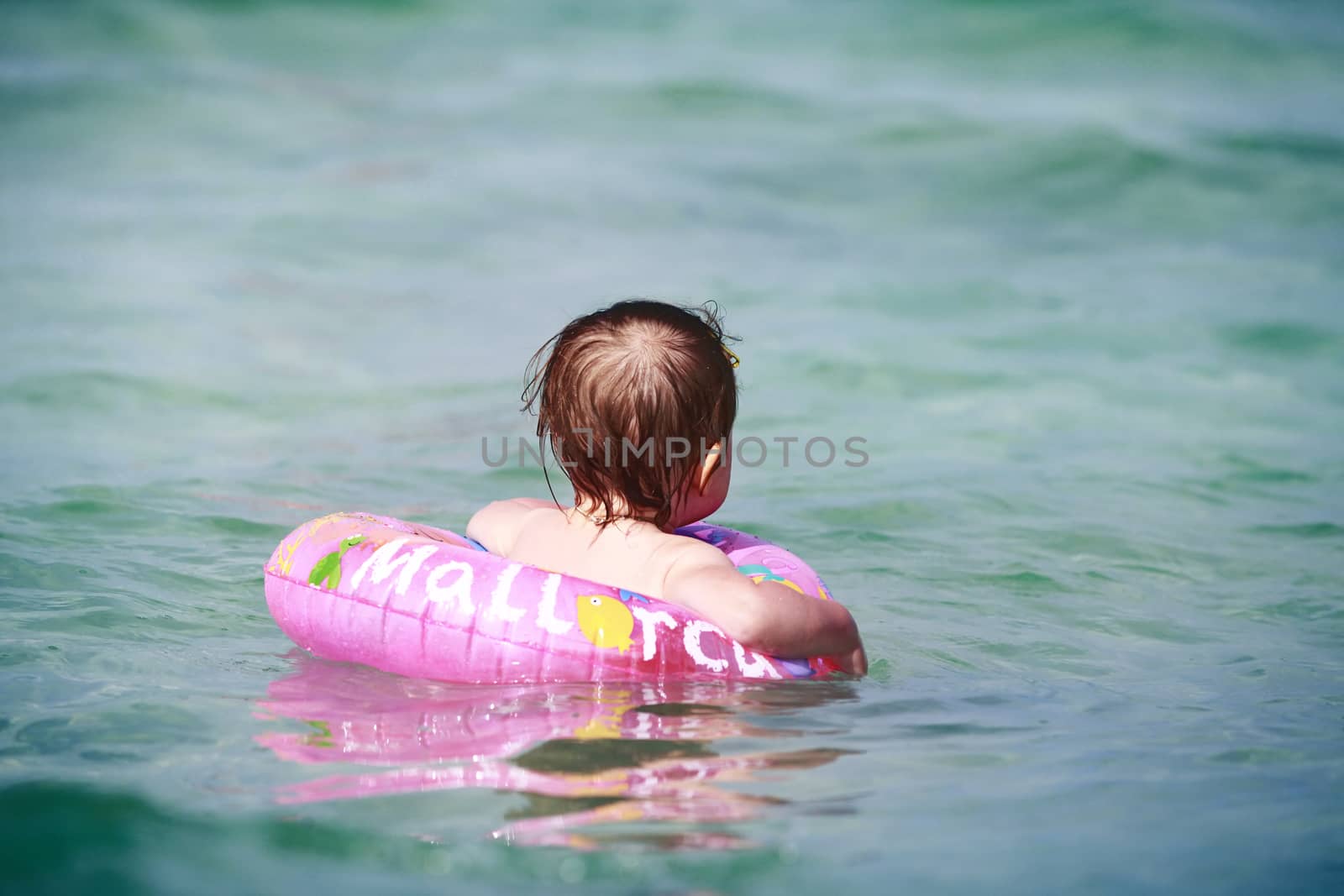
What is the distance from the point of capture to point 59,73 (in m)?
15.6

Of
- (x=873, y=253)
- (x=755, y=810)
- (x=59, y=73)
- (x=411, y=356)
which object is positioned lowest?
(x=755, y=810)

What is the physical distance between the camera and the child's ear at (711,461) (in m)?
3.04

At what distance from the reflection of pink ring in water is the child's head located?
258 mm

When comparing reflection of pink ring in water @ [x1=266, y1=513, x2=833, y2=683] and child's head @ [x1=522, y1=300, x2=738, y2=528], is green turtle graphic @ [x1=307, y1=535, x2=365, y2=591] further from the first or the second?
child's head @ [x1=522, y1=300, x2=738, y2=528]

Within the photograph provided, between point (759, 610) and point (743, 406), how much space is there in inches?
200

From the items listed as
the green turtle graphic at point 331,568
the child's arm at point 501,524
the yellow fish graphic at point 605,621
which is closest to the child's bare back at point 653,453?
the yellow fish graphic at point 605,621

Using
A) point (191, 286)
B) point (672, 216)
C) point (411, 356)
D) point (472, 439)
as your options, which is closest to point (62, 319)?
point (191, 286)

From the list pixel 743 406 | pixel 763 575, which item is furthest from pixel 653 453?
pixel 743 406

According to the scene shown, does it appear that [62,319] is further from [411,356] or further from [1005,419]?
[1005,419]

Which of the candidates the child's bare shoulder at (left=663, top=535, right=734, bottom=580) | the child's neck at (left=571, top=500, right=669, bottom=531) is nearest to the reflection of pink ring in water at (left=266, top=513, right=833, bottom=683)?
the child's bare shoulder at (left=663, top=535, right=734, bottom=580)

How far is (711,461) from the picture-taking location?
9.98 ft

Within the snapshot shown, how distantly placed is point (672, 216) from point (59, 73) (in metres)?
8.34

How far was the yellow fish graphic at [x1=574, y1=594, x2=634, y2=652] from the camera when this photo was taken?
2.78m

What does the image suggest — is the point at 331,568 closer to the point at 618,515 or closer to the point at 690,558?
the point at 618,515
